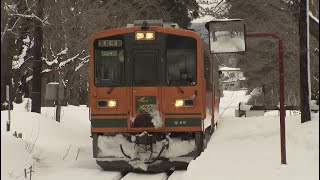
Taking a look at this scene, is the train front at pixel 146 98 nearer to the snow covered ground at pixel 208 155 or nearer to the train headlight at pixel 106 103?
the train headlight at pixel 106 103

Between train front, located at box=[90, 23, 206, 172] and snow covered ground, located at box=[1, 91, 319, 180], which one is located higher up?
train front, located at box=[90, 23, 206, 172]

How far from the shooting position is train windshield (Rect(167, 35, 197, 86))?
10.9m

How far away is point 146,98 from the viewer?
10.9m

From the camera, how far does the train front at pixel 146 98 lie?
424 inches

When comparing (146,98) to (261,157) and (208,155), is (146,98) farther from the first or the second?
(261,157)

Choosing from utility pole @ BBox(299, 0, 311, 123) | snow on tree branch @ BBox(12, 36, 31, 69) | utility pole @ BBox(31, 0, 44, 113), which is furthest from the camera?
snow on tree branch @ BBox(12, 36, 31, 69)

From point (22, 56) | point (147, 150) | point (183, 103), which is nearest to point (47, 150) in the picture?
point (147, 150)

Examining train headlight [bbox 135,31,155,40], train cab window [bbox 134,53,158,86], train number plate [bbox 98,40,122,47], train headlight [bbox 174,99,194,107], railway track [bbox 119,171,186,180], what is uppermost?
train headlight [bbox 135,31,155,40]

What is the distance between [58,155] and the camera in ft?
41.3

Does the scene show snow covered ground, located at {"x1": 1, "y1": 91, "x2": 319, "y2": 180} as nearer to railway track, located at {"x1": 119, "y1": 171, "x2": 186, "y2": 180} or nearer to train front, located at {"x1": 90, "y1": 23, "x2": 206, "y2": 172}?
railway track, located at {"x1": 119, "y1": 171, "x2": 186, "y2": 180}

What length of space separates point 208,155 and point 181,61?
2.13m

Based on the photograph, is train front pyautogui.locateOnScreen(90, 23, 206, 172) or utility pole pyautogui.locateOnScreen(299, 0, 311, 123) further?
utility pole pyautogui.locateOnScreen(299, 0, 311, 123)

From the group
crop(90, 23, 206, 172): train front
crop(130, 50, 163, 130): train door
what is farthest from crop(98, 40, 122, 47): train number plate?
crop(130, 50, 163, 130): train door

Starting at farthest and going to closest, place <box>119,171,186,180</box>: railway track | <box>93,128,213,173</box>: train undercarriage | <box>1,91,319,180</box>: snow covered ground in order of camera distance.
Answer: <box>93,128,213,173</box>: train undercarriage < <box>119,171,186,180</box>: railway track < <box>1,91,319,180</box>: snow covered ground
